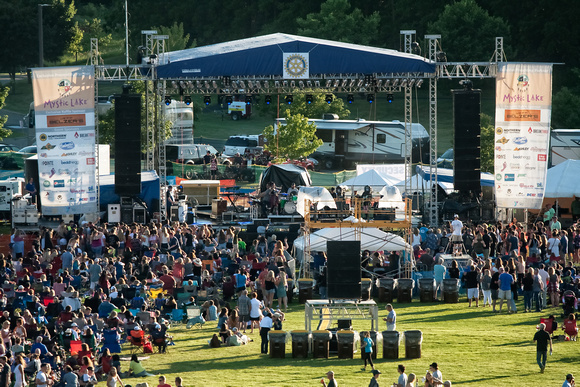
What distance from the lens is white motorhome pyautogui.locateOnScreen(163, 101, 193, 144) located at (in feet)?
177

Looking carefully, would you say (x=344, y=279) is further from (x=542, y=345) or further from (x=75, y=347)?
(x=75, y=347)

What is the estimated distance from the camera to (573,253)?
28.3m

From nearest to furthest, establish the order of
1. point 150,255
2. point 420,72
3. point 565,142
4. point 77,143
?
point 150,255, point 77,143, point 420,72, point 565,142

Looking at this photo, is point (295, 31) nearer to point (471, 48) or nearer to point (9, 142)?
point (471, 48)

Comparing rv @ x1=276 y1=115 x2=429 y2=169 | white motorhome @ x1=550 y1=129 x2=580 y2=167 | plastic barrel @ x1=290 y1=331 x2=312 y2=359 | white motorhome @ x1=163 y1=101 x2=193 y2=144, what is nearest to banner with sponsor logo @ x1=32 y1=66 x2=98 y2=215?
plastic barrel @ x1=290 y1=331 x2=312 y2=359

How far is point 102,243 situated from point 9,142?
33731 mm

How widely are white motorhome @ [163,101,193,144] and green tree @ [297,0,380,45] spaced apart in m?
16.9

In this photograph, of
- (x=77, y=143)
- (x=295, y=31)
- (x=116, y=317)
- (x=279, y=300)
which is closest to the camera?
(x=116, y=317)

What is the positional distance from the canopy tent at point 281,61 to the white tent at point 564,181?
5988mm

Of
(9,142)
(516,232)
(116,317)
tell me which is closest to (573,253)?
(516,232)

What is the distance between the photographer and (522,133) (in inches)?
1198

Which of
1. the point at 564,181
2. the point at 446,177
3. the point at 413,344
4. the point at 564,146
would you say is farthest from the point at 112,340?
the point at 564,146

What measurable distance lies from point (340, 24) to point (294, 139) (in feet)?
82.8

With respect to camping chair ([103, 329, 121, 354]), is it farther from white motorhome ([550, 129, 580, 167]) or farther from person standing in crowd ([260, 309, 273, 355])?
white motorhome ([550, 129, 580, 167])
